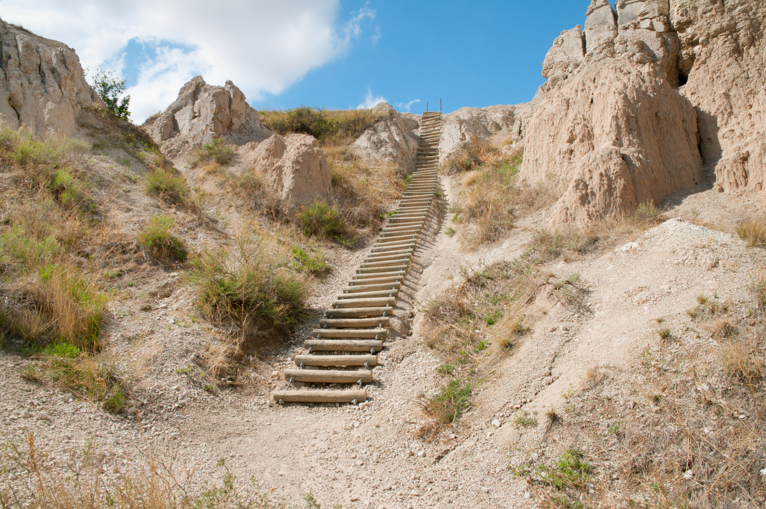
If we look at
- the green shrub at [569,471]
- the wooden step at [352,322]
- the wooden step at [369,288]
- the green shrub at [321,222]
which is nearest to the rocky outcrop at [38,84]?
the green shrub at [321,222]

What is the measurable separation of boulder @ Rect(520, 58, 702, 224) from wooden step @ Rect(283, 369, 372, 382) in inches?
202

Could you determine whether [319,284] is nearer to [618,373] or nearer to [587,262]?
[587,262]

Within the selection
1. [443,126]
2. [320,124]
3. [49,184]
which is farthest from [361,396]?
[443,126]

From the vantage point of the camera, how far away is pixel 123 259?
24.3ft

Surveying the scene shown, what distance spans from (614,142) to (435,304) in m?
5.42

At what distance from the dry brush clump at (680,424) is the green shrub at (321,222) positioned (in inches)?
315

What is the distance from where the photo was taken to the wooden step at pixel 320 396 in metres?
5.68

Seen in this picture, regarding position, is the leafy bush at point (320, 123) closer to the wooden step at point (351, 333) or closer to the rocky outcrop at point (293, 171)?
the rocky outcrop at point (293, 171)

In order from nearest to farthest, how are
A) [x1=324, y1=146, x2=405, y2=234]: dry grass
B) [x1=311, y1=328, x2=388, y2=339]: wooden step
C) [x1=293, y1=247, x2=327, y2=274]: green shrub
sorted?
1. [x1=311, y1=328, x2=388, y2=339]: wooden step
2. [x1=293, y1=247, x2=327, y2=274]: green shrub
3. [x1=324, y1=146, x2=405, y2=234]: dry grass

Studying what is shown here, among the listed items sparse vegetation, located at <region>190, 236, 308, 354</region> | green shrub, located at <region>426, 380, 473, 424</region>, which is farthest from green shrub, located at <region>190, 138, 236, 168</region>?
green shrub, located at <region>426, 380, 473, 424</region>

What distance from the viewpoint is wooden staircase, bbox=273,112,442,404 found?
19.7ft

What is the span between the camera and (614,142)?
8883 millimetres

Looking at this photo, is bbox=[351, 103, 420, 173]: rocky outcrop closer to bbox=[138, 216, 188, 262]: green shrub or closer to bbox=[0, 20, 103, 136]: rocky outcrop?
bbox=[0, 20, 103, 136]: rocky outcrop

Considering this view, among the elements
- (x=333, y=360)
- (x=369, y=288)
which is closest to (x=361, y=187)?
(x=369, y=288)
